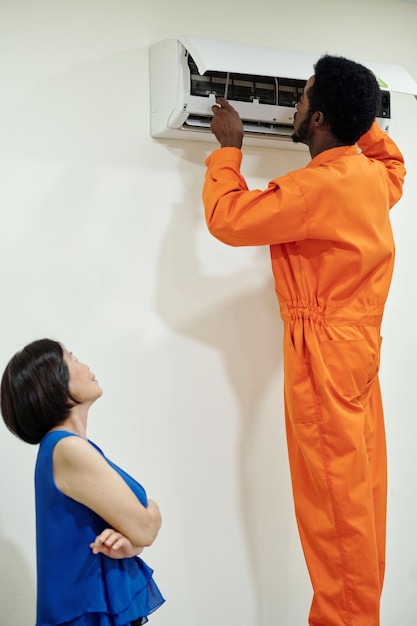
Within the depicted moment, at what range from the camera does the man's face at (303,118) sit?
184 centimetres

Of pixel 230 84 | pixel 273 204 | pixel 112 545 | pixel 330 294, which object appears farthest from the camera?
pixel 230 84

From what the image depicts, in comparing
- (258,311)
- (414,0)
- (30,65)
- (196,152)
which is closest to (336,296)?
(258,311)

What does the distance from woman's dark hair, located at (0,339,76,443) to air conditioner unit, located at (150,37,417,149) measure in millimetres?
869

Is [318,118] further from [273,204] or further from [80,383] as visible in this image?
[80,383]

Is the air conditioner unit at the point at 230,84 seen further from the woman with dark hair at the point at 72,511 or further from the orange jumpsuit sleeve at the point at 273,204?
the woman with dark hair at the point at 72,511

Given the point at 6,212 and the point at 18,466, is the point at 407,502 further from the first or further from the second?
the point at 6,212

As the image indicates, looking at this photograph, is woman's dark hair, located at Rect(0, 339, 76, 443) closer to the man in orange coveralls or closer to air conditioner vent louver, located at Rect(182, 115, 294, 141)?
the man in orange coveralls

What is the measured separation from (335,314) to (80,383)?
2.38 ft

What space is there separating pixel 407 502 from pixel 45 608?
4.62 ft

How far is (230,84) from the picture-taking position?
2.00 m

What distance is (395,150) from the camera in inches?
81.6

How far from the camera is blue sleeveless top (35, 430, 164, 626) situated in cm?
133

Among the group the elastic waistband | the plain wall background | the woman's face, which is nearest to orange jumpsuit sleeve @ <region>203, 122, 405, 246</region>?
the elastic waistband

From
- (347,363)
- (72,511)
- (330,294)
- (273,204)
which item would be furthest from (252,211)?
(72,511)
